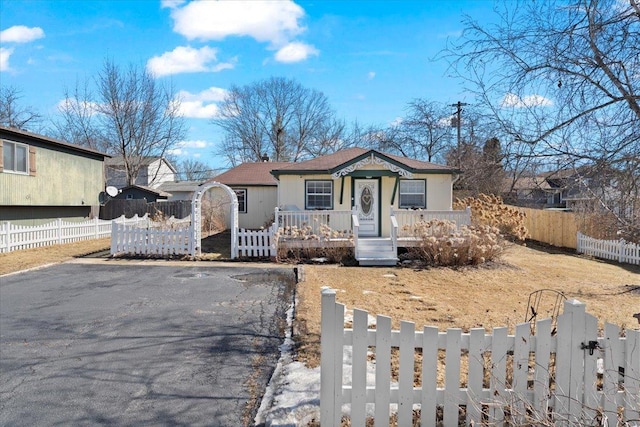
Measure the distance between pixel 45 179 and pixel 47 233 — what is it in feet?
12.8

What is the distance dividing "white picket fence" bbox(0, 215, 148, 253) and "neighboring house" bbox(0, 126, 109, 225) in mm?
1255

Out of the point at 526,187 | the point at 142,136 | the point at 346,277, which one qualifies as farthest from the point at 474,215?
the point at 142,136

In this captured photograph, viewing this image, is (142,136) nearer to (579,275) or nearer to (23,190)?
(23,190)

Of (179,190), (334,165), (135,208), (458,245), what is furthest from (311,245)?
(179,190)

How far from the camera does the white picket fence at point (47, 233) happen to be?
13.4 meters

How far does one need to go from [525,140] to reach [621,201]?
3.31 ft

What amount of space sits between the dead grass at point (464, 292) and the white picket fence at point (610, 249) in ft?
5.60

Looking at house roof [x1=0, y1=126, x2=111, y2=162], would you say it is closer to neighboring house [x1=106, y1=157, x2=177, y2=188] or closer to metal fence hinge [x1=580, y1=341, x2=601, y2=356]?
neighboring house [x1=106, y1=157, x2=177, y2=188]

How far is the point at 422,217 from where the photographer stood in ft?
44.1

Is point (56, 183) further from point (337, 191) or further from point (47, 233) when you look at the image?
point (337, 191)

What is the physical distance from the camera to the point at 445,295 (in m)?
7.71

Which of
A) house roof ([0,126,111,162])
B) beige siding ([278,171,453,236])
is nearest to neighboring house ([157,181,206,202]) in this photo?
house roof ([0,126,111,162])

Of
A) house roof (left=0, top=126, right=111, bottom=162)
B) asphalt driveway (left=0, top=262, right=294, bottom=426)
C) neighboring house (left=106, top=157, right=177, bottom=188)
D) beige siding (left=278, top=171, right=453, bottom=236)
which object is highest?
neighboring house (left=106, top=157, right=177, bottom=188)

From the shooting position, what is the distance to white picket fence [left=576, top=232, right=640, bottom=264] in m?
13.9
